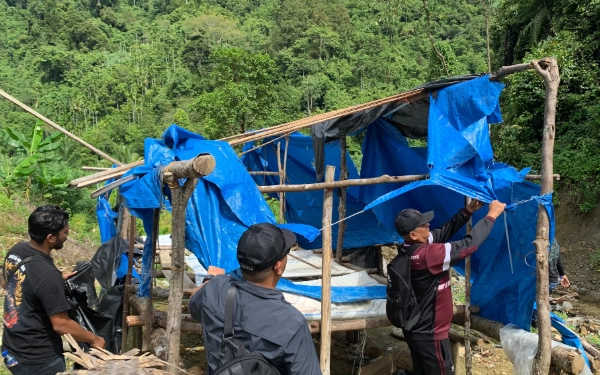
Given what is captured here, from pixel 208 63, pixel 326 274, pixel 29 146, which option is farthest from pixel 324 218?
pixel 208 63

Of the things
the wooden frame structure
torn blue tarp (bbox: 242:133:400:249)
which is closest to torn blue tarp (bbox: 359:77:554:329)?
the wooden frame structure

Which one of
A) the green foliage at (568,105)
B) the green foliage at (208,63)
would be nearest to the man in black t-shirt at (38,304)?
the green foliage at (568,105)

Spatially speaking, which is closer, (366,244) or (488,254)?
(488,254)

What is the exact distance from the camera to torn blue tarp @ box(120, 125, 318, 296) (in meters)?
3.16

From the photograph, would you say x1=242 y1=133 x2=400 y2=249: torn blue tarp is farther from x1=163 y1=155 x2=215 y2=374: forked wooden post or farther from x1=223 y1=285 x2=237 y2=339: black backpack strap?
x1=223 y1=285 x2=237 y2=339: black backpack strap

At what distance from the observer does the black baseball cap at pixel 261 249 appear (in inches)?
67.3

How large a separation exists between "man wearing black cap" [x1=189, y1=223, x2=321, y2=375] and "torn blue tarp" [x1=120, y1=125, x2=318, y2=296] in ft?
4.41

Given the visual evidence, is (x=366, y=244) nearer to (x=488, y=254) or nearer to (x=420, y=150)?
(x=420, y=150)

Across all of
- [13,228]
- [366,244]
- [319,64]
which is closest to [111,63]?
[319,64]

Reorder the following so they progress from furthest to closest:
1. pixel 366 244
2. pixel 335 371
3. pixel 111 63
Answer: pixel 111 63
pixel 366 244
pixel 335 371

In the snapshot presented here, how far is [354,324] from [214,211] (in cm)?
153

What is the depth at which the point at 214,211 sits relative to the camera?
3199mm

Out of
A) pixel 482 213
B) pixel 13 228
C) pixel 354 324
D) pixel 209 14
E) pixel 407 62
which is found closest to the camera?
pixel 354 324

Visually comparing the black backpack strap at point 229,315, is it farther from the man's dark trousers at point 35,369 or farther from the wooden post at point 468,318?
the wooden post at point 468,318
